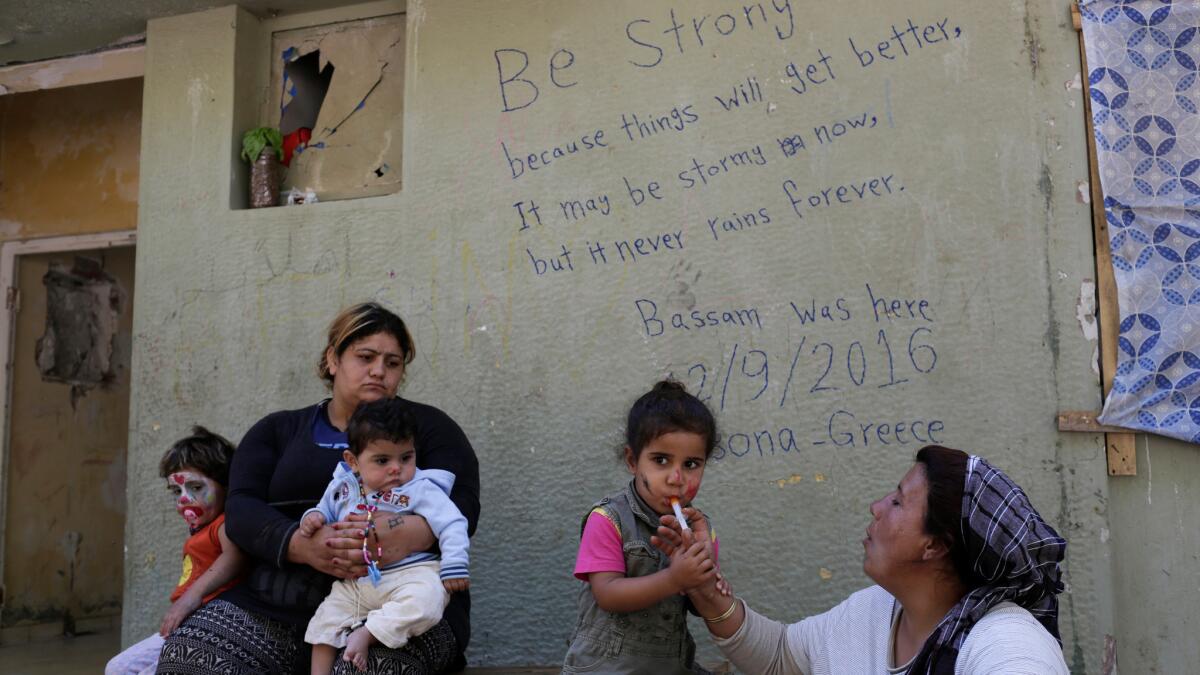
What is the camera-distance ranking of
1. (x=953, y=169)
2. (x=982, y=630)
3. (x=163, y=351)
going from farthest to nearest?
(x=163, y=351)
(x=953, y=169)
(x=982, y=630)

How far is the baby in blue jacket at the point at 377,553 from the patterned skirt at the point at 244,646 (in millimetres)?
103

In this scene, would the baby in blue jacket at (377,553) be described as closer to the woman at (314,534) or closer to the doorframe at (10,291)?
the woman at (314,534)

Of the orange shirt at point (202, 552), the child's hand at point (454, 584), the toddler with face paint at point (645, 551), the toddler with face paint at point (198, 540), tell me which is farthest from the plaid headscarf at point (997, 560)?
the orange shirt at point (202, 552)

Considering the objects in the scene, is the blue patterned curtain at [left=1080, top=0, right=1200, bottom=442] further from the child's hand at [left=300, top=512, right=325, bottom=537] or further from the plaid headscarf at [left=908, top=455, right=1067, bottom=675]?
the child's hand at [left=300, top=512, right=325, bottom=537]

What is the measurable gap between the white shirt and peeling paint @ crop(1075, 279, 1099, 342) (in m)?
1.57

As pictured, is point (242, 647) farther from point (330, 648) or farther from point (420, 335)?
point (420, 335)

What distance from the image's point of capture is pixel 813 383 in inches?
151

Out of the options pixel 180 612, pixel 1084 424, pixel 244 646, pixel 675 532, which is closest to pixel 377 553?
pixel 244 646

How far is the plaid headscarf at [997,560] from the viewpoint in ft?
6.65

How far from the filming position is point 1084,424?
356 centimetres

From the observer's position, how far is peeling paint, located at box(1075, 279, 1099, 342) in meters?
3.61

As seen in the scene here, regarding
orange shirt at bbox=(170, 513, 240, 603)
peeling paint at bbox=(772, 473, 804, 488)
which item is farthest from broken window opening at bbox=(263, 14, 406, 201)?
peeling paint at bbox=(772, 473, 804, 488)

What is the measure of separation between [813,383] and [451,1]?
2.17 metres

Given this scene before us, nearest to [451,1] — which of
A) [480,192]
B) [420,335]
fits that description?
[480,192]
